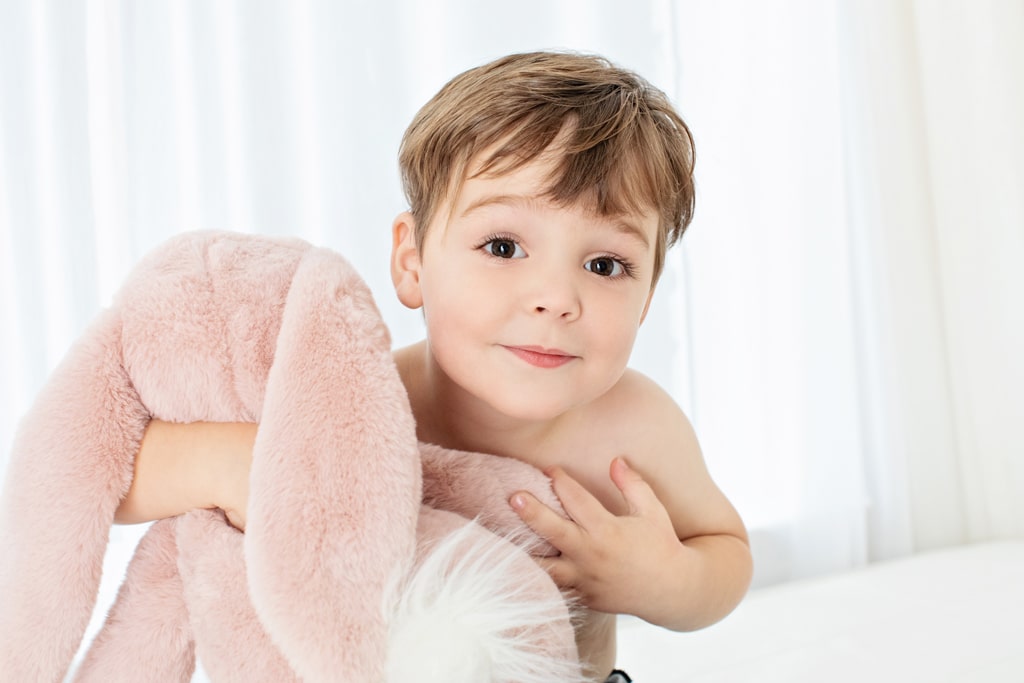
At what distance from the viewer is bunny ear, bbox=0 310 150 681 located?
1.95 feet

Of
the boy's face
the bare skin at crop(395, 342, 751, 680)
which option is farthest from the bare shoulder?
the boy's face

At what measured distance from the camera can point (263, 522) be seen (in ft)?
1.81

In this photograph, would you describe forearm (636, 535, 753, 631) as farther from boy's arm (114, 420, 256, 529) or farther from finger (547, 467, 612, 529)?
boy's arm (114, 420, 256, 529)

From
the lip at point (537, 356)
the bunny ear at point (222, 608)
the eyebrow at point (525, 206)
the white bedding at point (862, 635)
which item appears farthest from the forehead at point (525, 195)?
the white bedding at point (862, 635)

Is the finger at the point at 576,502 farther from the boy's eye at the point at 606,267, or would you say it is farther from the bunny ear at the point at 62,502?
the bunny ear at the point at 62,502

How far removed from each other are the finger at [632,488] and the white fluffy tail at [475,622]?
292 mm

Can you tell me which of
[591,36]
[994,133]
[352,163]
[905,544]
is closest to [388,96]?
[352,163]

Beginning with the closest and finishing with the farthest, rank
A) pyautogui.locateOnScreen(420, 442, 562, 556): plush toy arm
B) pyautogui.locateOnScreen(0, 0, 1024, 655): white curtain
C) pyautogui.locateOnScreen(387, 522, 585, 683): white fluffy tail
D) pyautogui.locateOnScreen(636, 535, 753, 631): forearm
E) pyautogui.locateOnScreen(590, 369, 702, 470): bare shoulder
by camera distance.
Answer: pyautogui.locateOnScreen(387, 522, 585, 683): white fluffy tail < pyautogui.locateOnScreen(420, 442, 562, 556): plush toy arm < pyautogui.locateOnScreen(636, 535, 753, 631): forearm < pyautogui.locateOnScreen(590, 369, 702, 470): bare shoulder < pyautogui.locateOnScreen(0, 0, 1024, 655): white curtain

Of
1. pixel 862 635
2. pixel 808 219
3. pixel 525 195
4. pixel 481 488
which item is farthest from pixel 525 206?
pixel 808 219

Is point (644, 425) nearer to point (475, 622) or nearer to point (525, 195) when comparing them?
point (525, 195)

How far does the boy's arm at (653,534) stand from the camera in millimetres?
805

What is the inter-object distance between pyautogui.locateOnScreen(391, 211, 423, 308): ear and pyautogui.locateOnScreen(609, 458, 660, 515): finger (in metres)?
0.25

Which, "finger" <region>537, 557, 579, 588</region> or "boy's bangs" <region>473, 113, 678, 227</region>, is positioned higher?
"boy's bangs" <region>473, 113, 678, 227</region>

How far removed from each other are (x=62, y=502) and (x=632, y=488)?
509 mm
